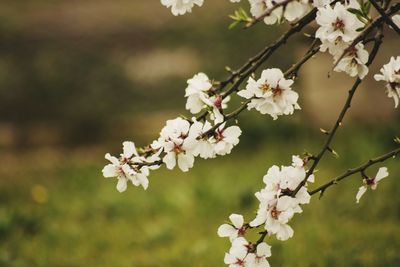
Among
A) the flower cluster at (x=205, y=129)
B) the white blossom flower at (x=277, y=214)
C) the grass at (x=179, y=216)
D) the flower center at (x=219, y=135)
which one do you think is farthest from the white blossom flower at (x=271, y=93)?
the grass at (x=179, y=216)

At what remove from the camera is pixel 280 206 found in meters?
1.46

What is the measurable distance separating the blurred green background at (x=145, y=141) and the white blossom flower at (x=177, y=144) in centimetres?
121

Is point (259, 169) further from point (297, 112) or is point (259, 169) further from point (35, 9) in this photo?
point (35, 9)

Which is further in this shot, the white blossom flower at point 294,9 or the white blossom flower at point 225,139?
the white blossom flower at point 225,139

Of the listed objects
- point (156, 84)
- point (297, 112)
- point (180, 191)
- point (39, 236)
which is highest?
point (156, 84)

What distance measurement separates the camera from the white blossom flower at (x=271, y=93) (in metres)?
1.51

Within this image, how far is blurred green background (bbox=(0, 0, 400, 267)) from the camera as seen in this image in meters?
3.01

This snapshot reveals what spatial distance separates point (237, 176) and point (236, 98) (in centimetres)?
119

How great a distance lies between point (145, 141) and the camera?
5.51 m

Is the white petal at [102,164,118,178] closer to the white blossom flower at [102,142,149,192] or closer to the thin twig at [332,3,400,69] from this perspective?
the white blossom flower at [102,142,149,192]

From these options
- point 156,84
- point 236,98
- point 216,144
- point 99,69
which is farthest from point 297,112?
point 216,144

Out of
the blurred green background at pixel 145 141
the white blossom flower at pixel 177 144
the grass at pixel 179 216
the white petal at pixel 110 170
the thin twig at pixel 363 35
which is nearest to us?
the thin twig at pixel 363 35

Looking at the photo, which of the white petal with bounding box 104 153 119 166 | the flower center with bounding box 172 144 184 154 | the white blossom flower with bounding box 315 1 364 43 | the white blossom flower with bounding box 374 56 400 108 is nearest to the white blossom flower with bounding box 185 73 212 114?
the flower center with bounding box 172 144 184 154

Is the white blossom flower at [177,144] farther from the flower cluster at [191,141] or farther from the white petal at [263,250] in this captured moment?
the white petal at [263,250]
